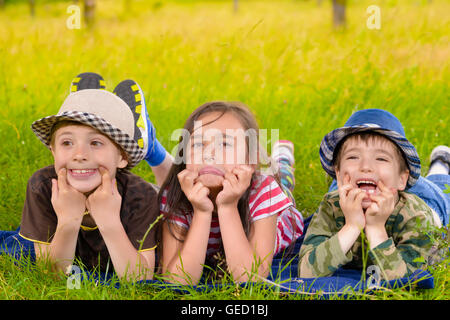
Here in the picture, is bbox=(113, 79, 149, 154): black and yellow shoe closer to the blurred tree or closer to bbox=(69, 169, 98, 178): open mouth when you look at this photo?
bbox=(69, 169, 98, 178): open mouth

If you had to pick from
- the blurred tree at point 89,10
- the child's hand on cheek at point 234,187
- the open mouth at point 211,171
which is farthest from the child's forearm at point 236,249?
the blurred tree at point 89,10

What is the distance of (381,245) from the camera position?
2535 mm

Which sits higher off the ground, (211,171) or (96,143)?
(96,143)

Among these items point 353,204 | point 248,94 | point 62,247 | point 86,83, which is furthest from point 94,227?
point 248,94

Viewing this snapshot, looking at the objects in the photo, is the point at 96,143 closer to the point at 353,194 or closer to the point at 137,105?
the point at 137,105

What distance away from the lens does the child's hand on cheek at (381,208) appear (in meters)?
2.51

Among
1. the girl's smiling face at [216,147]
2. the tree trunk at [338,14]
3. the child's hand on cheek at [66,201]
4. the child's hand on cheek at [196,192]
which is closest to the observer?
the child's hand on cheek at [66,201]

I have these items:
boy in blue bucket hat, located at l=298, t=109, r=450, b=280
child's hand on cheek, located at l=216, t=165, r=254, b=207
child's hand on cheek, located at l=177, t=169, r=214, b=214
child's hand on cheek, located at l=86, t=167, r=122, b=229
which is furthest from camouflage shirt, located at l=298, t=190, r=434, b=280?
child's hand on cheek, located at l=86, t=167, r=122, b=229

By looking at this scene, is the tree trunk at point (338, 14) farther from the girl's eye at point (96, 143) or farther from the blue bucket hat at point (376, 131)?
the girl's eye at point (96, 143)

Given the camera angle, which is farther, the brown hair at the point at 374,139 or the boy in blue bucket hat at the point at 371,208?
the brown hair at the point at 374,139

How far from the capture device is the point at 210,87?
19.0 feet

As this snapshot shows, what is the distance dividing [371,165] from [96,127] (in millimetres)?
1457
